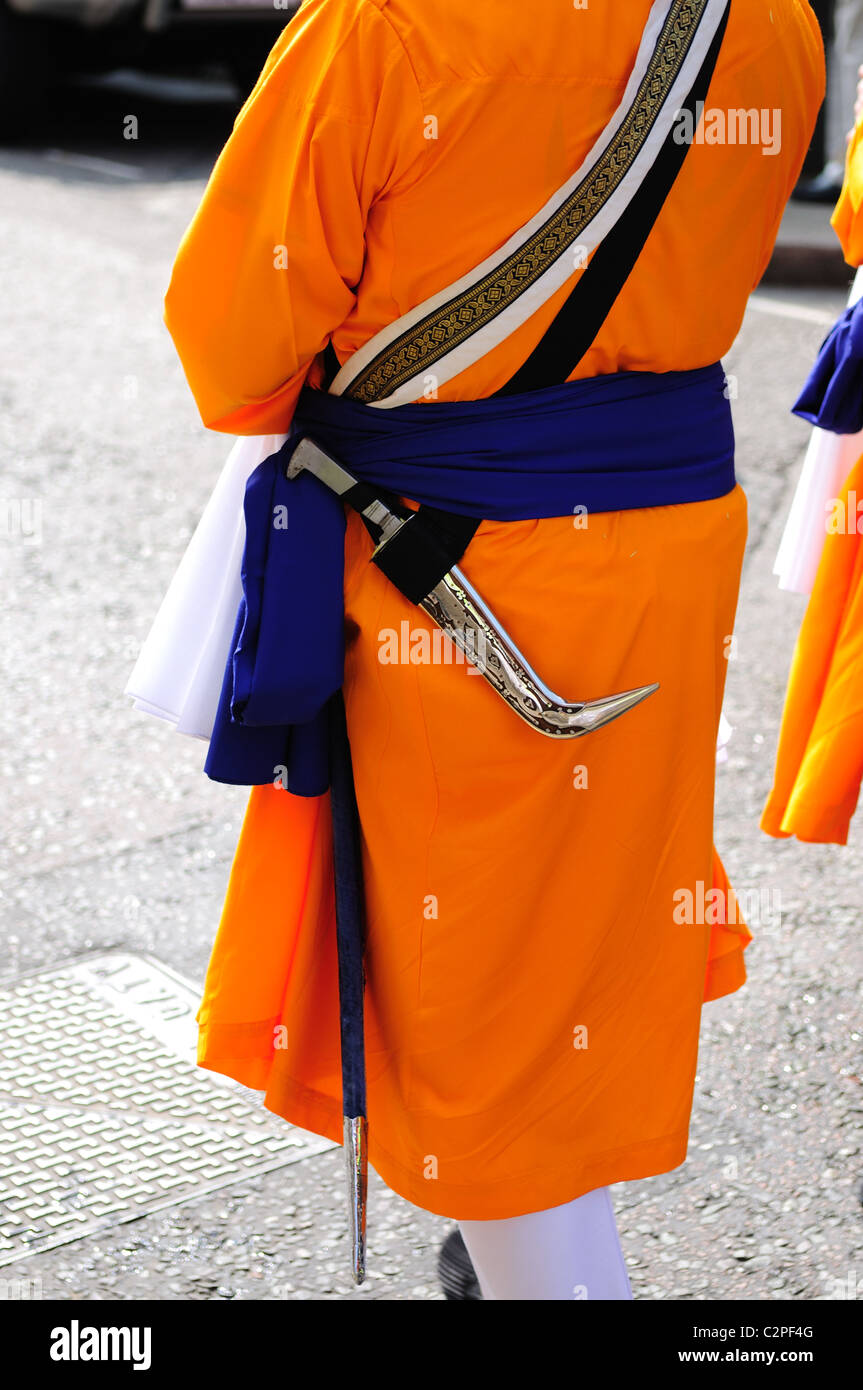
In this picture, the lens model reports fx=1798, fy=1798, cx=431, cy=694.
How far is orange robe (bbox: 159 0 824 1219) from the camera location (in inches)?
72.6

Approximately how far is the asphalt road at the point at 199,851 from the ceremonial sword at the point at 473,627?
112 cm

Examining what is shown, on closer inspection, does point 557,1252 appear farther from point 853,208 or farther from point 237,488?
point 853,208

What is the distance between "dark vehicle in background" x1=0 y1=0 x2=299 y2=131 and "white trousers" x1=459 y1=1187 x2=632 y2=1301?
936 cm

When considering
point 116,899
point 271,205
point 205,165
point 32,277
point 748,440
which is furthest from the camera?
point 205,165

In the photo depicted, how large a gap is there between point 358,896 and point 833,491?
146cm

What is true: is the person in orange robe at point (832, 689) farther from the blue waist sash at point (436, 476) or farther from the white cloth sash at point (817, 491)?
the blue waist sash at point (436, 476)

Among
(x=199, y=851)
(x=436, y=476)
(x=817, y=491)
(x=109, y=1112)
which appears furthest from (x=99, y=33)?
(x=436, y=476)

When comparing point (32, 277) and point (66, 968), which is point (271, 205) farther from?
point (32, 277)

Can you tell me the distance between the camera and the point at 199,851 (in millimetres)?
4000

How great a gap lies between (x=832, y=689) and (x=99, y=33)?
31.3ft

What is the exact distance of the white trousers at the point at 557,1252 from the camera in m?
2.25

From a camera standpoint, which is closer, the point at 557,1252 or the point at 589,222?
the point at 589,222

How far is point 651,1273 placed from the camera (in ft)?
9.11

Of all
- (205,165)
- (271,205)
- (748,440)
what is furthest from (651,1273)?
(205,165)
